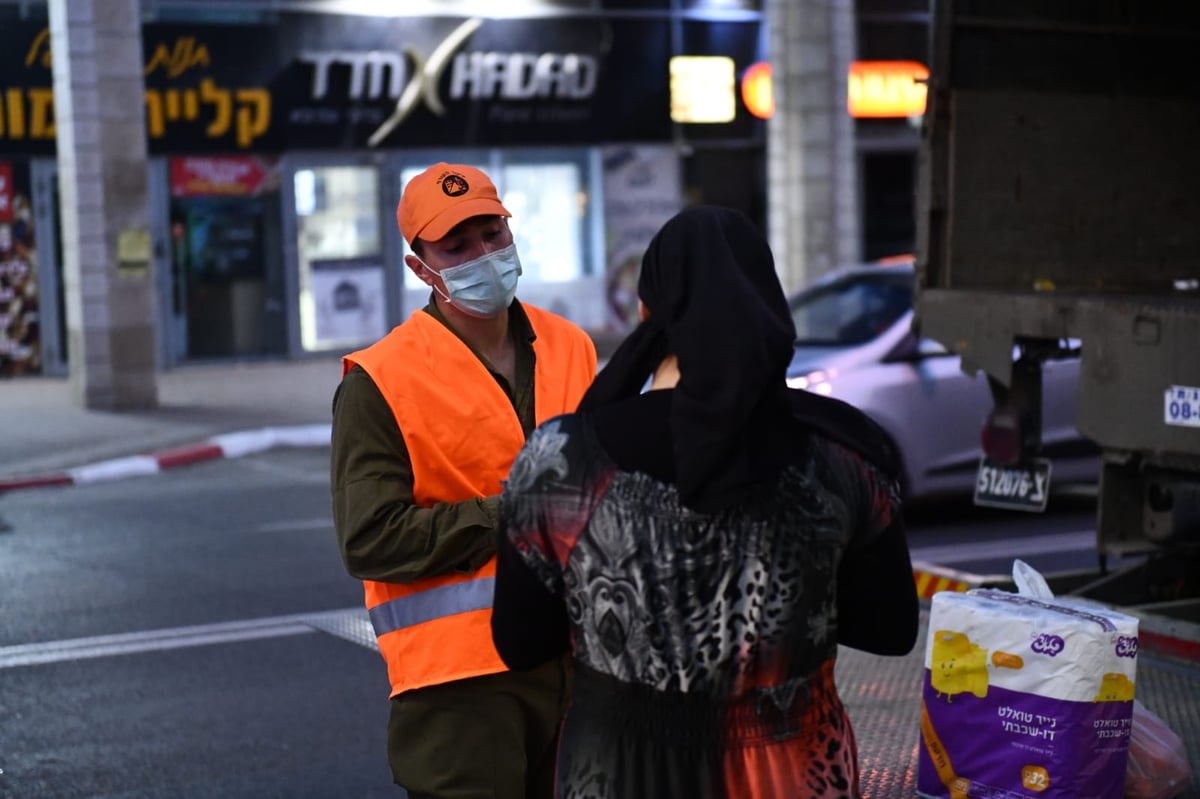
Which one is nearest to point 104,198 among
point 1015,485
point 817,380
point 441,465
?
point 817,380

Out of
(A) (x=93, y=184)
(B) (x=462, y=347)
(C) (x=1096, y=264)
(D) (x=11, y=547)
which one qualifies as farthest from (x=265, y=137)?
(B) (x=462, y=347)

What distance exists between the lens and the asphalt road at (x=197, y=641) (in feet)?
19.2

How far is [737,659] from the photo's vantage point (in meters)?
2.47

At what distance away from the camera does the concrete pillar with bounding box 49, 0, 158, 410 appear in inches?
637

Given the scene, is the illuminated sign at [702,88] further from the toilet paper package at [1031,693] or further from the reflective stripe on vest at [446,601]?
the reflective stripe on vest at [446,601]

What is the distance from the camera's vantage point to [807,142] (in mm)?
21641

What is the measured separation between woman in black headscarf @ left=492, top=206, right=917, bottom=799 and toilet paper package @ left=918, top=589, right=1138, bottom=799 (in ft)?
5.97

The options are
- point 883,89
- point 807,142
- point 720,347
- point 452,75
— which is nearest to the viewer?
point 720,347

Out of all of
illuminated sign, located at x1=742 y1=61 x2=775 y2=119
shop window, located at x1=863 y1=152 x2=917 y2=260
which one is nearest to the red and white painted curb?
illuminated sign, located at x1=742 y1=61 x2=775 y2=119

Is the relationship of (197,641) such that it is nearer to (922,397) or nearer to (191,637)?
(191,637)

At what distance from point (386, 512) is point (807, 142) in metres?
19.0

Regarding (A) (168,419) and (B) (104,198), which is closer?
(A) (168,419)

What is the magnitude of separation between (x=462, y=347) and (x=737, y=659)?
3.84 ft

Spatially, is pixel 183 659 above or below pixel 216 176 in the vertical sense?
below
